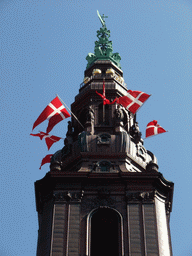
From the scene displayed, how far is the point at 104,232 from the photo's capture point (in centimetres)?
5919

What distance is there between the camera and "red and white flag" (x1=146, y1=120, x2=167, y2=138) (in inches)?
2591

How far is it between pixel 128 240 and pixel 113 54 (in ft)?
97.1

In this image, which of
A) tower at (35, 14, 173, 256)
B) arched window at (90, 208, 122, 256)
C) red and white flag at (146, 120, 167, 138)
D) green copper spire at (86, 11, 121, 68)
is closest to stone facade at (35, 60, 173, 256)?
tower at (35, 14, 173, 256)

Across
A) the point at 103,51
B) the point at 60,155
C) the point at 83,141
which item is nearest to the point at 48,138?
the point at 60,155

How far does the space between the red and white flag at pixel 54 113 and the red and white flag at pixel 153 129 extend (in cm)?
723

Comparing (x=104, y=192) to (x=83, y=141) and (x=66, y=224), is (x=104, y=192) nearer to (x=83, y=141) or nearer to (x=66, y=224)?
(x=66, y=224)

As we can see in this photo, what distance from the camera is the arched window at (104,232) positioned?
189 feet

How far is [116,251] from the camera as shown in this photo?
186 feet

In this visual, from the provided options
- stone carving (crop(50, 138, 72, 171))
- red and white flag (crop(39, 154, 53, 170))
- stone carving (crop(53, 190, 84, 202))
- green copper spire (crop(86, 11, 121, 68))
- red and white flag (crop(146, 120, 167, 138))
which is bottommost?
stone carving (crop(53, 190, 84, 202))

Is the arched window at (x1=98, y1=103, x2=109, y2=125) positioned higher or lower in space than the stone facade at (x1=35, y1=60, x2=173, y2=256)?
higher

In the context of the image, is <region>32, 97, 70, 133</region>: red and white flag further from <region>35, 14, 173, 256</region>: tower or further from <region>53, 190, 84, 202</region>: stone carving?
<region>53, 190, 84, 202</region>: stone carving

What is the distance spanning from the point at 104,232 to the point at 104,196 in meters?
2.86

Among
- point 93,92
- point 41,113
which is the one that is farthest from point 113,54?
point 41,113

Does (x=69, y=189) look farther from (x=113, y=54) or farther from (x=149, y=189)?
(x=113, y=54)
